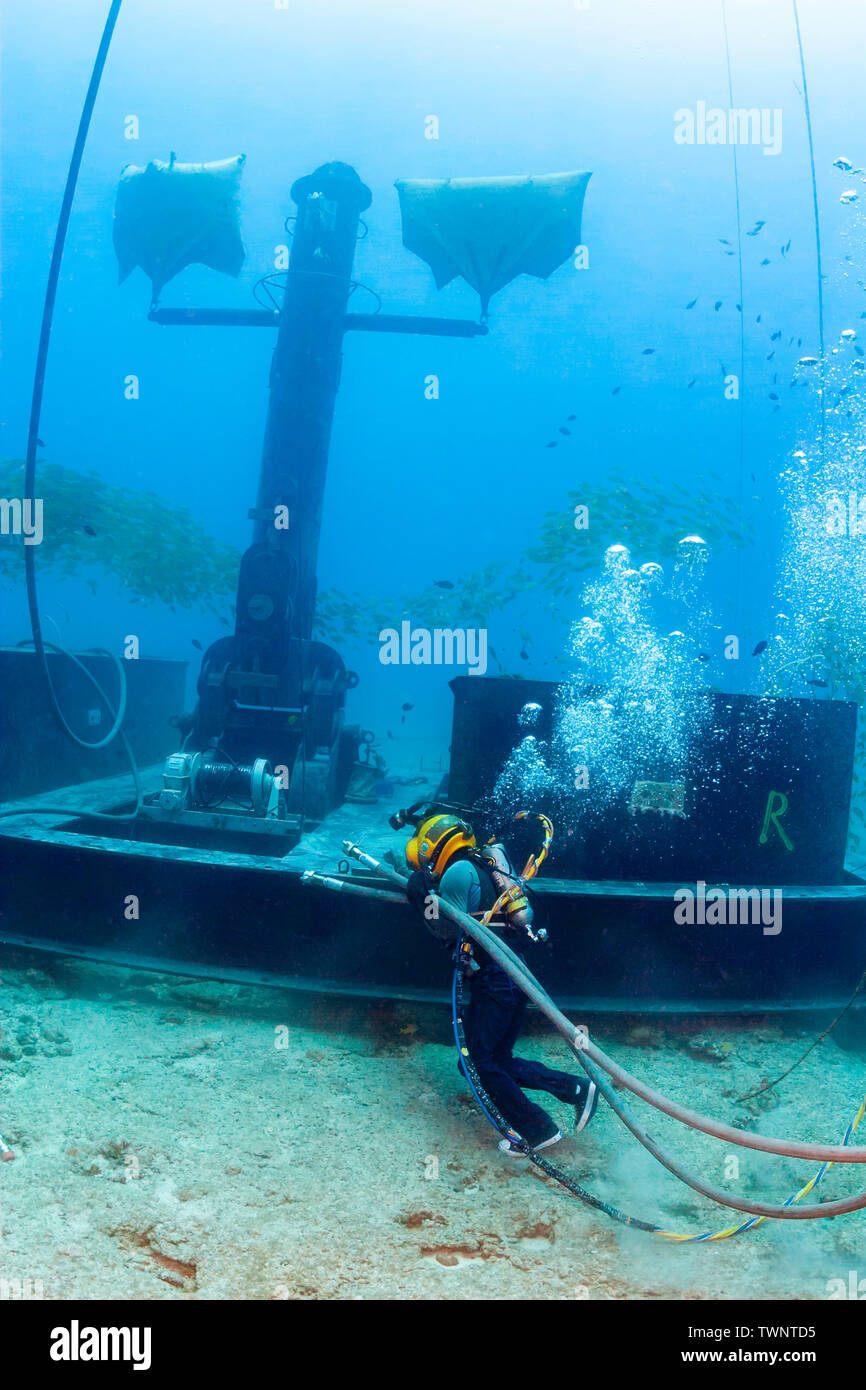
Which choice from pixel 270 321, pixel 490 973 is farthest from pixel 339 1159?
pixel 270 321

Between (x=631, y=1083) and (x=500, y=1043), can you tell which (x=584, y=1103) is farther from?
(x=631, y=1083)

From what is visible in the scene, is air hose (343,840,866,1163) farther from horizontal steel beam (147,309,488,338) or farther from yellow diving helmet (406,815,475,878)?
horizontal steel beam (147,309,488,338)

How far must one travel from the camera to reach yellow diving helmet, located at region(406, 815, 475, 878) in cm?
373

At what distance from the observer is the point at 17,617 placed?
286 feet

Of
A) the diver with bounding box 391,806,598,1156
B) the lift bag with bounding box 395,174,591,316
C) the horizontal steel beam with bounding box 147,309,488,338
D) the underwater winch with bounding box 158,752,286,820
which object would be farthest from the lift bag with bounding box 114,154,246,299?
the diver with bounding box 391,806,598,1156

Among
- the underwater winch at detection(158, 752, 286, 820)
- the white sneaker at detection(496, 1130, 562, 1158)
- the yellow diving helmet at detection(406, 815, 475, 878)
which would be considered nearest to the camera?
the white sneaker at detection(496, 1130, 562, 1158)

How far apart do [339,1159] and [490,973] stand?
110 cm

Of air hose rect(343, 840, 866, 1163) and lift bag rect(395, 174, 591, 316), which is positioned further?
lift bag rect(395, 174, 591, 316)

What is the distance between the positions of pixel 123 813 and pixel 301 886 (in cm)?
276

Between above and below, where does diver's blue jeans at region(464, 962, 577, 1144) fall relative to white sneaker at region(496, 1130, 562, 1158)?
above
